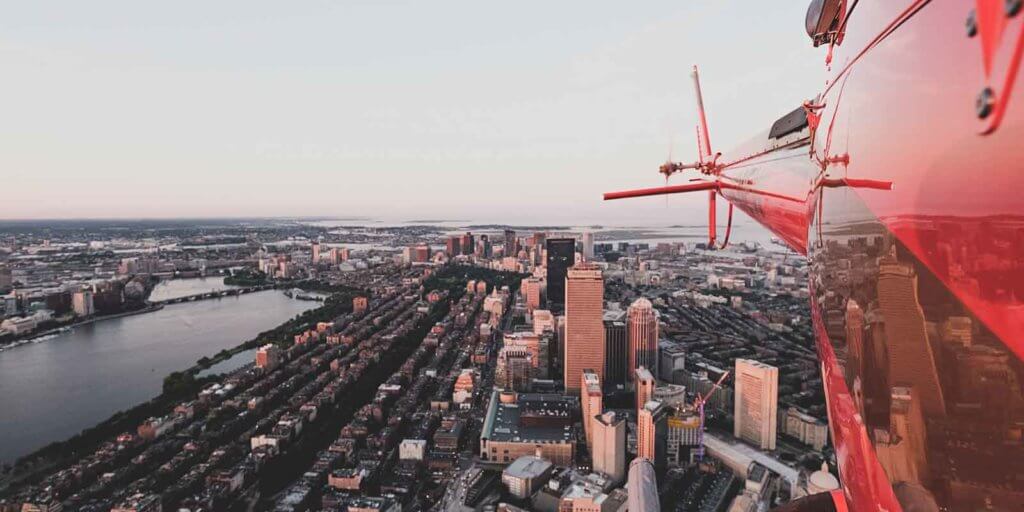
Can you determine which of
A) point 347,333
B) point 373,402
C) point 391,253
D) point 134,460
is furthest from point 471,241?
Answer: point 134,460

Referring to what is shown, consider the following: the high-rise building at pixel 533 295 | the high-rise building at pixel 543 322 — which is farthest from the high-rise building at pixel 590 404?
the high-rise building at pixel 533 295

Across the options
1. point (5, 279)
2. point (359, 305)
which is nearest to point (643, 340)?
point (359, 305)

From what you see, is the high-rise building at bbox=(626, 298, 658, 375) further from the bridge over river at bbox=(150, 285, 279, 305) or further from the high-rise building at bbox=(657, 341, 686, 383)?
the bridge over river at bbox=(150, 285, 279, 305)

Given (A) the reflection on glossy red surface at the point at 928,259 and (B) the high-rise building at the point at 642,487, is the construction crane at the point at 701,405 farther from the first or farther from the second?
(A) the reflection on glossy red surface at the point at 928,259

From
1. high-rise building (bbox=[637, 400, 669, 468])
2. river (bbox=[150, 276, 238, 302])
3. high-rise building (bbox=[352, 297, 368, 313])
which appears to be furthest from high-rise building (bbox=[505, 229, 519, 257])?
high-rise building (bbox=[637, 400, 669, 468])

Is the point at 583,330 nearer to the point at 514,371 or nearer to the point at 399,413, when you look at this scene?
the point at 514,371

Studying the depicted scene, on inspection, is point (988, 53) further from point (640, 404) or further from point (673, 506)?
point (640, 404)
